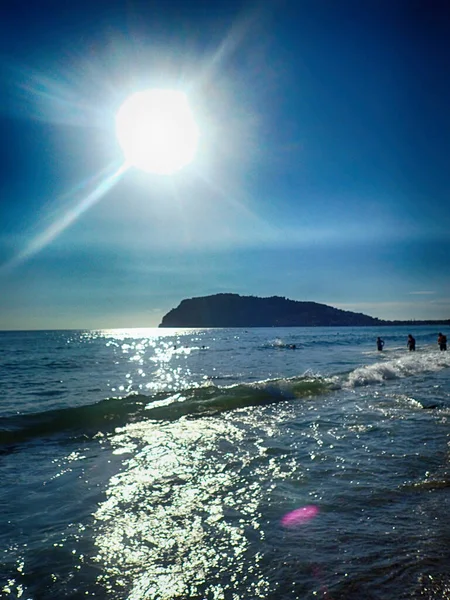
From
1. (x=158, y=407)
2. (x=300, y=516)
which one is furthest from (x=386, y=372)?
(x=300, y=516)

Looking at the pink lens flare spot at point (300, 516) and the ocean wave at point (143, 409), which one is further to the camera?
the ocean wave at point (143, 409)

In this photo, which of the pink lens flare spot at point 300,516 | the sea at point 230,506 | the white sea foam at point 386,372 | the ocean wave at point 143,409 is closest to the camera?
the sea at point 230,506

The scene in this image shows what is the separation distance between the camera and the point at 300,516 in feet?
19.9

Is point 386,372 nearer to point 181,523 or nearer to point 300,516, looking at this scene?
point 300,516

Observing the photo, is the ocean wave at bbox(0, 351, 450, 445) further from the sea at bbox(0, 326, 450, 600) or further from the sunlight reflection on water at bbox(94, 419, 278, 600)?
the sunlight reflection on water at bbox(94, 419, 278, 600)

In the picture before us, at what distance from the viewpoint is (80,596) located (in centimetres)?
437

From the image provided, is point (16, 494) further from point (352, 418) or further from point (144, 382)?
point (144, 382)

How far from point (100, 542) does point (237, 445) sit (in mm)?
5551

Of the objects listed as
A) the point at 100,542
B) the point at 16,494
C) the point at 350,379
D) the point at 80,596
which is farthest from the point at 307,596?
the point at 350,379

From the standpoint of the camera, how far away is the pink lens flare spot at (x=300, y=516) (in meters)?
5.84

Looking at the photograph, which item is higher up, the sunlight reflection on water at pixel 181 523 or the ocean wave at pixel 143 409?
the sunlight reflection on water at pixel 181 523

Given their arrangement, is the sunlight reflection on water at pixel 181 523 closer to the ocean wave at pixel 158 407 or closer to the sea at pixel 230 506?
the sea at pixel 230 506

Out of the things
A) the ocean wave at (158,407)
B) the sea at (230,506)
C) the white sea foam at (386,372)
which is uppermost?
the sea at (230,506)

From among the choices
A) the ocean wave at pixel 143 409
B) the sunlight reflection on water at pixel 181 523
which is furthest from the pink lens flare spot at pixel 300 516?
the ocean wave at pixel 143 409
